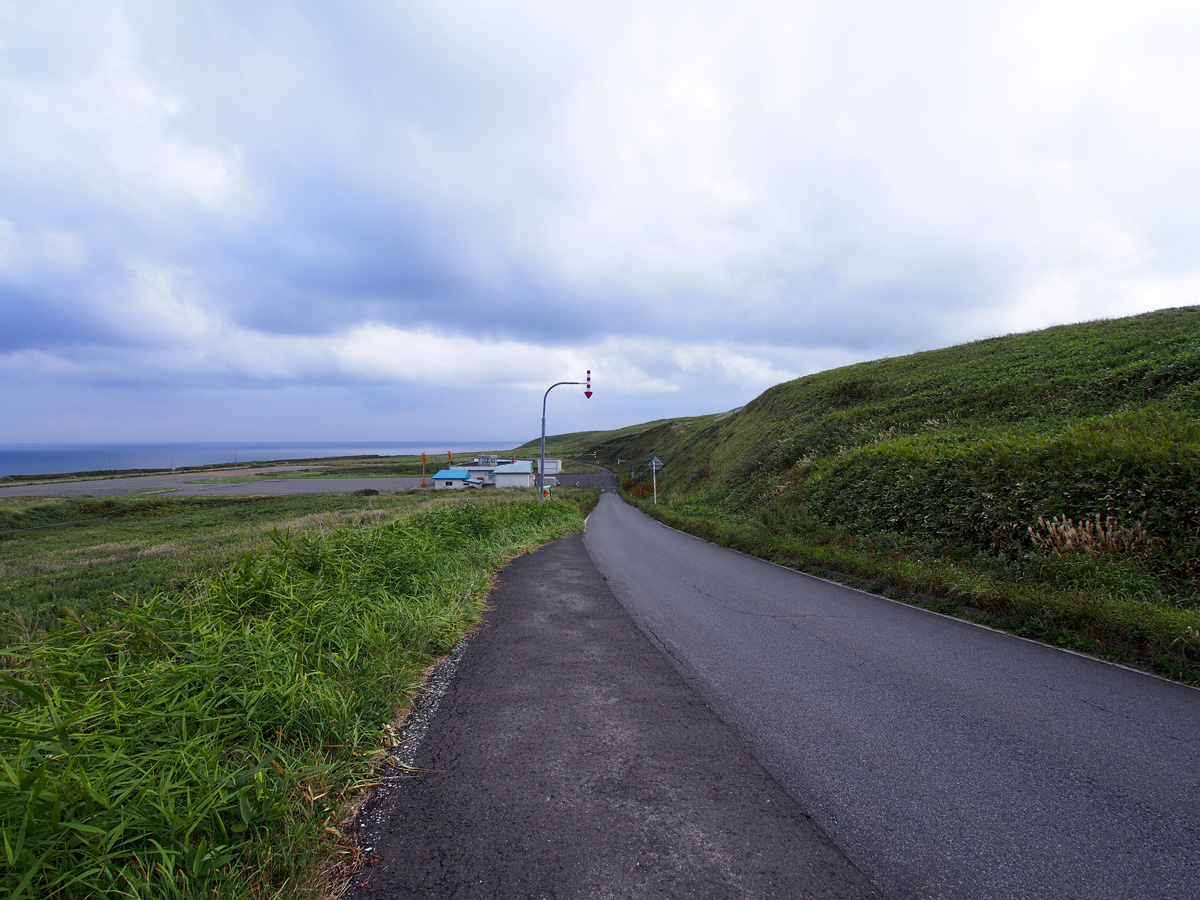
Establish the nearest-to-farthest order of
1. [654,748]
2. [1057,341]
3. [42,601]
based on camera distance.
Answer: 1. [654,748]
2. [42,601]
3. [1057,341]

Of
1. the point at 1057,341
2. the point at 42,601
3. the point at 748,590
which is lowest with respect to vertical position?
the point at 42,601

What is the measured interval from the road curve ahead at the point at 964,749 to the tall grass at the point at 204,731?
2671 millimetres

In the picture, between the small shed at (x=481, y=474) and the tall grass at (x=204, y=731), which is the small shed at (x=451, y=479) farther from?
the tall grass at (x=204, y=731)

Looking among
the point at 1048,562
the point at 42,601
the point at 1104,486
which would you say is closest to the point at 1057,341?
the point at 1104,486

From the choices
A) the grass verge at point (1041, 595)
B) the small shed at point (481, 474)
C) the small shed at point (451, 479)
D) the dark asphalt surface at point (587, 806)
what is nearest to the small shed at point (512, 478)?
the small shed at point (481, 474)

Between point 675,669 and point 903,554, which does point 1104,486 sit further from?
point 675,669

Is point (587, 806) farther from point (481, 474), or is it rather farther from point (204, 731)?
point (481, 474)

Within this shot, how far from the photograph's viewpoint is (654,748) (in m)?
3.50

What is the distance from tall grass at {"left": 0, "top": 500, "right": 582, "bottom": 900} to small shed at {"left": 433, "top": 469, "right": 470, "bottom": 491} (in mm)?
50580

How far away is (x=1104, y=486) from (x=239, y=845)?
10.9 metres

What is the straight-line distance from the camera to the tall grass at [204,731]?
207 centimetres

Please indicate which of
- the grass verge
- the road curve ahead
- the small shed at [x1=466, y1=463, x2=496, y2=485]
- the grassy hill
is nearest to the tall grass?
the road curve ahead

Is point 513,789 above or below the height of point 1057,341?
below

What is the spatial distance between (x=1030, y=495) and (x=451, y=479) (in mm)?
54834
